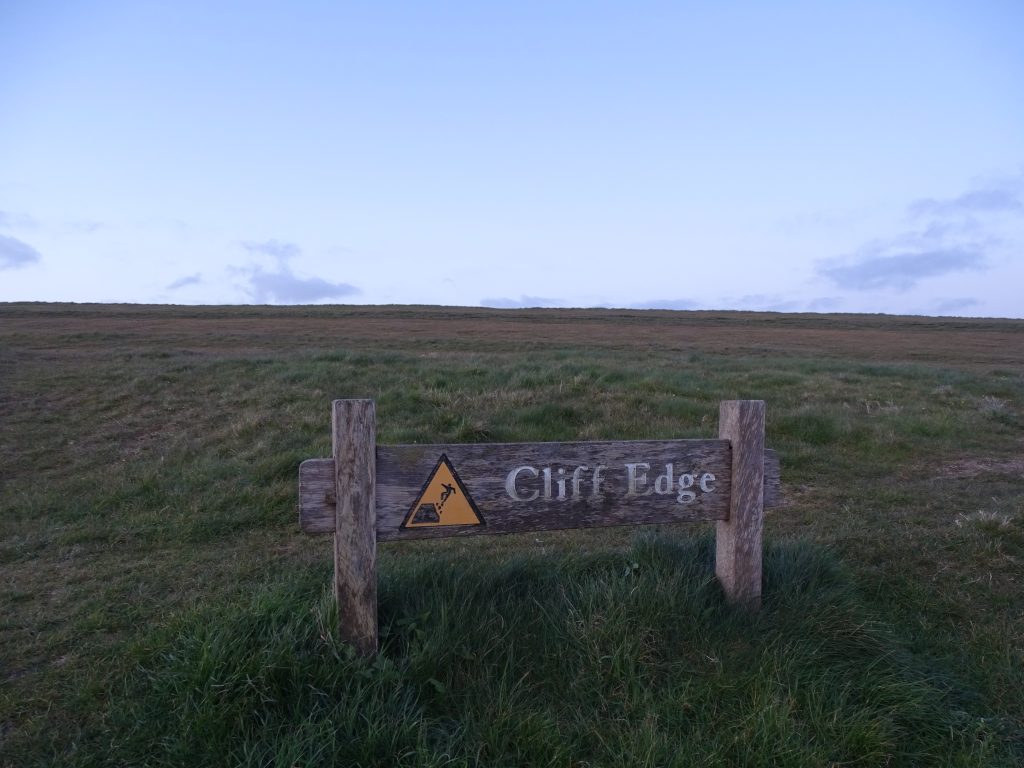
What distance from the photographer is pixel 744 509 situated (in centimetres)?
395

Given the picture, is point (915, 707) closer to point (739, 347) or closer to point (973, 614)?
point (973, 614)

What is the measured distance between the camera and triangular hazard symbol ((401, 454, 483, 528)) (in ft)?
11.7

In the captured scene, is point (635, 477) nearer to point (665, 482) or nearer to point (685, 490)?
point (665, 482)

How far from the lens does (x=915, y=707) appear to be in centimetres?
322

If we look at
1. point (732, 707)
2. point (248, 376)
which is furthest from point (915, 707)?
point (248, 376)

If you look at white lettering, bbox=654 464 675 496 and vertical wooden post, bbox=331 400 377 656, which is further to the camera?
white lettering, bbox=654 464 675 496

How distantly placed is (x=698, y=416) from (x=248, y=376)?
7.67 metres

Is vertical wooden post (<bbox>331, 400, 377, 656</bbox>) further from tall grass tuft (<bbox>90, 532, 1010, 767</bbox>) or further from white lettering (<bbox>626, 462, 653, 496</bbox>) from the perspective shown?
white lettering (<bbox>626, 462, 653, 496</bbox>)

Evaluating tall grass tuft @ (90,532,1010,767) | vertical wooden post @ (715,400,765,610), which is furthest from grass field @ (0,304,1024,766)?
vertical wooden post @ (715,400,765,610)

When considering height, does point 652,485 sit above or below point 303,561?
above

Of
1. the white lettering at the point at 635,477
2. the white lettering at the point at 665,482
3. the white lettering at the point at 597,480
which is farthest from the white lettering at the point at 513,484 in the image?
the white lettering at the point at 665,482

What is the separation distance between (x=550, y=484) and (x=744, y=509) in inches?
40.8

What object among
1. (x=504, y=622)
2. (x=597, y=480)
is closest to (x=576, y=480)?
(x=597, y=480)

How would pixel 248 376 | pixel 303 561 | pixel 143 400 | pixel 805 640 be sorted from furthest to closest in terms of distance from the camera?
pixel 248 376, pixel 143 400, pixel 303 561, pixel 805 640
